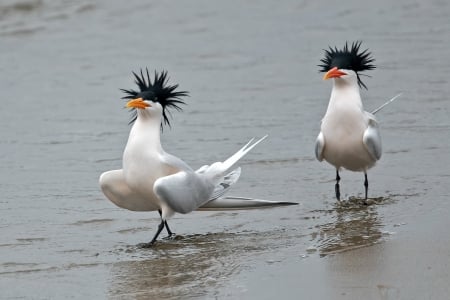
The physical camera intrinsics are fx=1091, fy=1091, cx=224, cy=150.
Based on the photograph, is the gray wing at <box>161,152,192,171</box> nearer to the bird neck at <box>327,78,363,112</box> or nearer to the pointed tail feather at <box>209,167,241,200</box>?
the pointed tail feather at <box>209,167,241,200</box>

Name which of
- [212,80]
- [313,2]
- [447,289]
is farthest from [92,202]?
[313,2]

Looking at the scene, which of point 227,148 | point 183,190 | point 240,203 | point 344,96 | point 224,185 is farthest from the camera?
point 227,148

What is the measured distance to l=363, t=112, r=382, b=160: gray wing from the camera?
7648 millimetres

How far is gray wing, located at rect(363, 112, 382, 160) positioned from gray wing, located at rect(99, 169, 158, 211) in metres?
1.67

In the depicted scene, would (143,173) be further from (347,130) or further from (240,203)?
(347,130)

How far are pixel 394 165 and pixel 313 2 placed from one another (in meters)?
9.52

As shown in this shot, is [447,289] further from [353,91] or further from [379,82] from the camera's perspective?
[379,82]

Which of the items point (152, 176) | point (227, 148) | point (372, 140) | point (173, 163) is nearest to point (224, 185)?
point (173, 163)

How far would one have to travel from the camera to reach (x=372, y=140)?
7656mm

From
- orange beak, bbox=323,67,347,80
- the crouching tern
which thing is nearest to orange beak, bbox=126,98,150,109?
the crouching tern

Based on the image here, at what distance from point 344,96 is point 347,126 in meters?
0.22

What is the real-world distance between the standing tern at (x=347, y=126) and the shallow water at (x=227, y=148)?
0.31 m

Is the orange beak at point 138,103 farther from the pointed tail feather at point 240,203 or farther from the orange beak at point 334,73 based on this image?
the orange beak at point 334,73

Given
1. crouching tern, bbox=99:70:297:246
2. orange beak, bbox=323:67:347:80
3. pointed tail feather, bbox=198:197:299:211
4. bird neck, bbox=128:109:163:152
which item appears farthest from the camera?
orange beak, bbox=323:67:347:80
